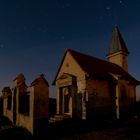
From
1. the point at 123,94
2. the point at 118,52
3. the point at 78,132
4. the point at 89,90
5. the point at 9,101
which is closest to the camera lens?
the point at 78,132

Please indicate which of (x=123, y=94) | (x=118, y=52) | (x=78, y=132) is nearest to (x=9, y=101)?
(x=78, y=132)

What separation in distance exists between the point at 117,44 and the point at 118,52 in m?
1.53

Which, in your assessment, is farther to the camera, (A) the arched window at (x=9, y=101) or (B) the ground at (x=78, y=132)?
(A) the arched window at (x=9, y=101)

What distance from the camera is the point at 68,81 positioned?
67.4 feet

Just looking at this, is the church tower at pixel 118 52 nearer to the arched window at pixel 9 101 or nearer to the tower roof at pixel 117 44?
the tower roof at pixel 117 44

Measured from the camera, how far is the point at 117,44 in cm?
3042

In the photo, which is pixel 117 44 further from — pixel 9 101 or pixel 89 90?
pixel 9 101

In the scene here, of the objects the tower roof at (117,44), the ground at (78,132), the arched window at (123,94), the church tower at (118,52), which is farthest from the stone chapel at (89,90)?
the tower roof at (117,44)

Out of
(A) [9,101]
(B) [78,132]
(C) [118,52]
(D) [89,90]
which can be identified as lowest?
(B) [78,132]

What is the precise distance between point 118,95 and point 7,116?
38.3ft

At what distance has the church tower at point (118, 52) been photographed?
29.0 metres

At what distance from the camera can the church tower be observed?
95.1 feet

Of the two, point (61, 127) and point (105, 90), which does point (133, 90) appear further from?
point (61, 127)

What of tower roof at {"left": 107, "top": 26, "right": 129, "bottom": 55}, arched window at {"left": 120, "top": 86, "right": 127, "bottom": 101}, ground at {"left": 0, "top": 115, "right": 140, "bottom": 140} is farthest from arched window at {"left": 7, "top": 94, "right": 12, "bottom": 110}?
tower roof at {"left": 107, "top": 26, "right": 129, "bottom": 55}
